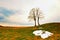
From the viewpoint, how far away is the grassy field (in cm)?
188

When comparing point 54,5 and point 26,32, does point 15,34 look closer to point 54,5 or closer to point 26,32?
point 26,32

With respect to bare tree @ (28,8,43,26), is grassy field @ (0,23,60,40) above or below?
below

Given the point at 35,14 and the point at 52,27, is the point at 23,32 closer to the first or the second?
the point at 35,14

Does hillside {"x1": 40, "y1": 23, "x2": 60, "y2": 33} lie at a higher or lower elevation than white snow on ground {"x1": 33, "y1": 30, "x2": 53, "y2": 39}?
higher

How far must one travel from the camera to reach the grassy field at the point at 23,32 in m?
1.88

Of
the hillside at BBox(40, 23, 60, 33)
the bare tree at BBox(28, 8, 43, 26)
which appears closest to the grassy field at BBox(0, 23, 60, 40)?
the hillside at BBox(40, 23, 60, 33)

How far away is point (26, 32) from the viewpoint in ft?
6.32

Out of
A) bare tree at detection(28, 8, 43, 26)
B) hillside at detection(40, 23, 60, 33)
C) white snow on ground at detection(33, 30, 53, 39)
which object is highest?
bare tree at detection(28, 8, 43, 26)

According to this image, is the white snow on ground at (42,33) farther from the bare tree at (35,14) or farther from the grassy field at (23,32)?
the bare tree at (35,14)

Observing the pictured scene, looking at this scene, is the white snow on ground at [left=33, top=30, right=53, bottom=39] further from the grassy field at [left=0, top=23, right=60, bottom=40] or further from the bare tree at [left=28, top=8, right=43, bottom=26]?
the bare tree at [left=28, top=8, right=43, bottom=26]

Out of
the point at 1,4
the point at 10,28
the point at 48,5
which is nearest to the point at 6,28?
the point at 10,28

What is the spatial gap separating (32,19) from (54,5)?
37 cm

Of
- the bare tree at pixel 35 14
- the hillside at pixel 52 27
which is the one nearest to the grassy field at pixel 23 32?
the hillside at pixel 52 27

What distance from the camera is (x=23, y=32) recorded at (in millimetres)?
1926
